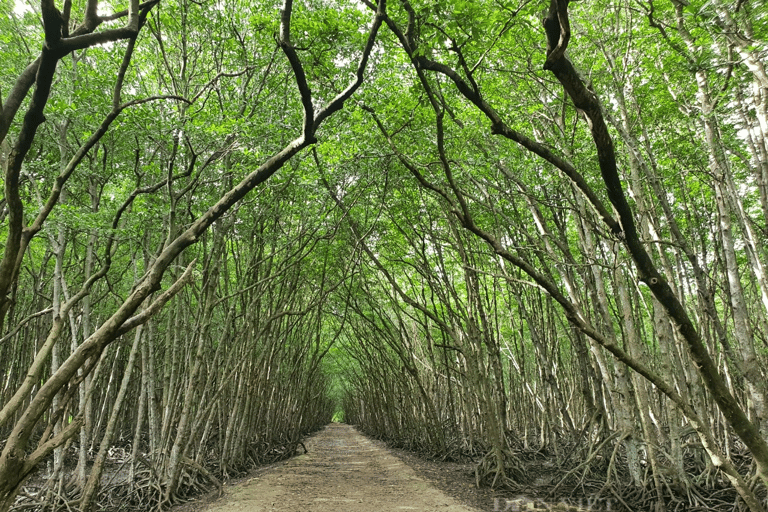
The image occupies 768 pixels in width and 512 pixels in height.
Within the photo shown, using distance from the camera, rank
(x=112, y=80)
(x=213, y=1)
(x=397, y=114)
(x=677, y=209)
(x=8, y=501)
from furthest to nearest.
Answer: (x=677, y=209) < (x=397, y=114) < (x=213, y=1) < (x=112, y=80) < (x=8, y=501)

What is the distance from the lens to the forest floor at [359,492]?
6.50m

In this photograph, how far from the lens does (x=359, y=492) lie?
7.79 meters

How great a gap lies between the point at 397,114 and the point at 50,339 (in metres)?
5.25

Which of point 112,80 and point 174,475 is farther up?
point 112,80

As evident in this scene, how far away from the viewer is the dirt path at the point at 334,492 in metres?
6.52

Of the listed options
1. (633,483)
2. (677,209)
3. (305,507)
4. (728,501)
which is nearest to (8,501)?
(305,507)

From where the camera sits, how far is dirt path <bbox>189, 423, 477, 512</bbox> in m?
6.52

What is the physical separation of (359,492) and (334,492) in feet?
1.50

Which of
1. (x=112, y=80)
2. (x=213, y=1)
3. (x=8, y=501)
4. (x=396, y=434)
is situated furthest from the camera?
(x=396, y=434)

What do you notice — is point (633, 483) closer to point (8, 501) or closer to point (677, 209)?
point (677, 209)

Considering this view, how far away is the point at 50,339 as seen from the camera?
6.42 ft

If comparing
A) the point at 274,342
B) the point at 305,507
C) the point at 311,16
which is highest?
the point at 311,16

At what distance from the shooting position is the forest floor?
21.3 ft

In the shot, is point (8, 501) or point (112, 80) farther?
point (112, 80)
